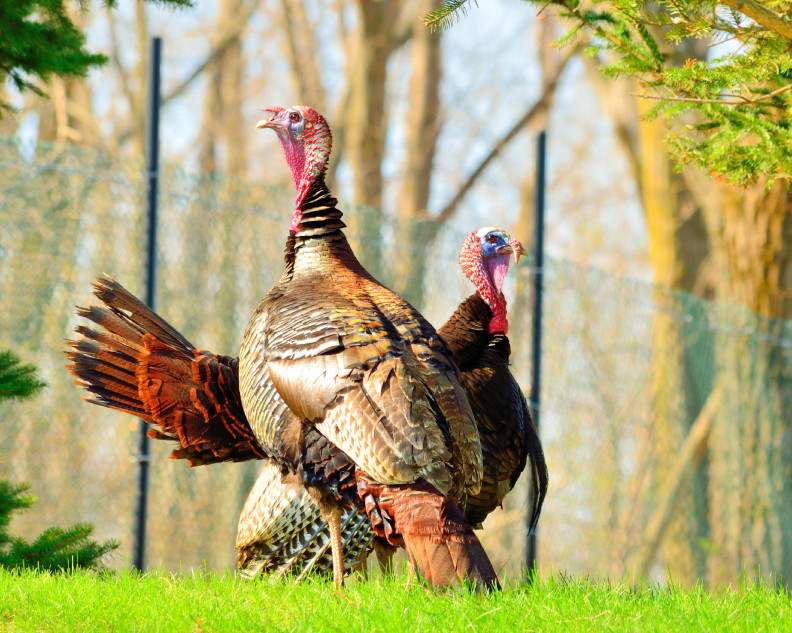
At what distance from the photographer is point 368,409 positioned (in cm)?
360

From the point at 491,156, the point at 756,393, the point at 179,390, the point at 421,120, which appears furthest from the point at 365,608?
the point at 421,120

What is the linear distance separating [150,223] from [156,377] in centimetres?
108

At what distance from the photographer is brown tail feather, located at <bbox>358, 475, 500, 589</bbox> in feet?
11.0

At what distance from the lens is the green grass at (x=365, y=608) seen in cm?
319

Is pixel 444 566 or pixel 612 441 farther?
pixel 612 441

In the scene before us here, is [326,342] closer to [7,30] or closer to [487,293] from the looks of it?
[487,293]

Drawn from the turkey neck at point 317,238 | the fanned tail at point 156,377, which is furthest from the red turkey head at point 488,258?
the fanned tail at point 156,377

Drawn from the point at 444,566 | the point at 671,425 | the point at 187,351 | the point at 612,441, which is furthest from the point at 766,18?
the point at 671,425

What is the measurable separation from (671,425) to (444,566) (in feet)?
21.7

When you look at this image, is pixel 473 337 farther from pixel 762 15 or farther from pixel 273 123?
pixel 762 15

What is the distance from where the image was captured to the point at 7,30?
462 cm

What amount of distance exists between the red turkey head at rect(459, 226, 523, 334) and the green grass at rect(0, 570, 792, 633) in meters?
1.66

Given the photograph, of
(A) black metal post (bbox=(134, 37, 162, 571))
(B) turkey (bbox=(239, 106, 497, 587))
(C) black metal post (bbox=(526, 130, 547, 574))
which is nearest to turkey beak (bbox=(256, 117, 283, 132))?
(B) turkey (bbox=(239, 106, 497, 587))

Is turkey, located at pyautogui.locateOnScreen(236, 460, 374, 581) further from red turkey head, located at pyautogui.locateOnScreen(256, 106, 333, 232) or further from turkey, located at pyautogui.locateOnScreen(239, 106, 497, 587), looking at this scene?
red turkey head, located at pyautogui.locateOnScreen(256, 106, 333, 232)
